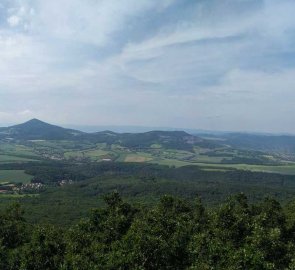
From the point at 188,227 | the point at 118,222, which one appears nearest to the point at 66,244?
the point at 118,222

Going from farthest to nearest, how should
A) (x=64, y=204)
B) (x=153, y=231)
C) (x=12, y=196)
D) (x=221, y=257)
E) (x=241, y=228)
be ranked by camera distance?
(x=12, y=196) → (x=64, y=204) → (x=241, y=228) → (x=153, y=231) → (x=221, y=257)

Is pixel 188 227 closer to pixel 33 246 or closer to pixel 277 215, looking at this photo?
pixel 277 215

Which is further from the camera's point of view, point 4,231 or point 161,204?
point 161,204

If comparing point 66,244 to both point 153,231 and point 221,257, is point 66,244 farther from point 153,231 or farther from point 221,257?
point 221,257

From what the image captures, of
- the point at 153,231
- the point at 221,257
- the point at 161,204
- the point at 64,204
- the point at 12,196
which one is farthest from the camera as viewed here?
the point at 12,196

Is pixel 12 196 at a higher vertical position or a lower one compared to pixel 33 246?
lower

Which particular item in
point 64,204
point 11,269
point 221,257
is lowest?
point 64,204
